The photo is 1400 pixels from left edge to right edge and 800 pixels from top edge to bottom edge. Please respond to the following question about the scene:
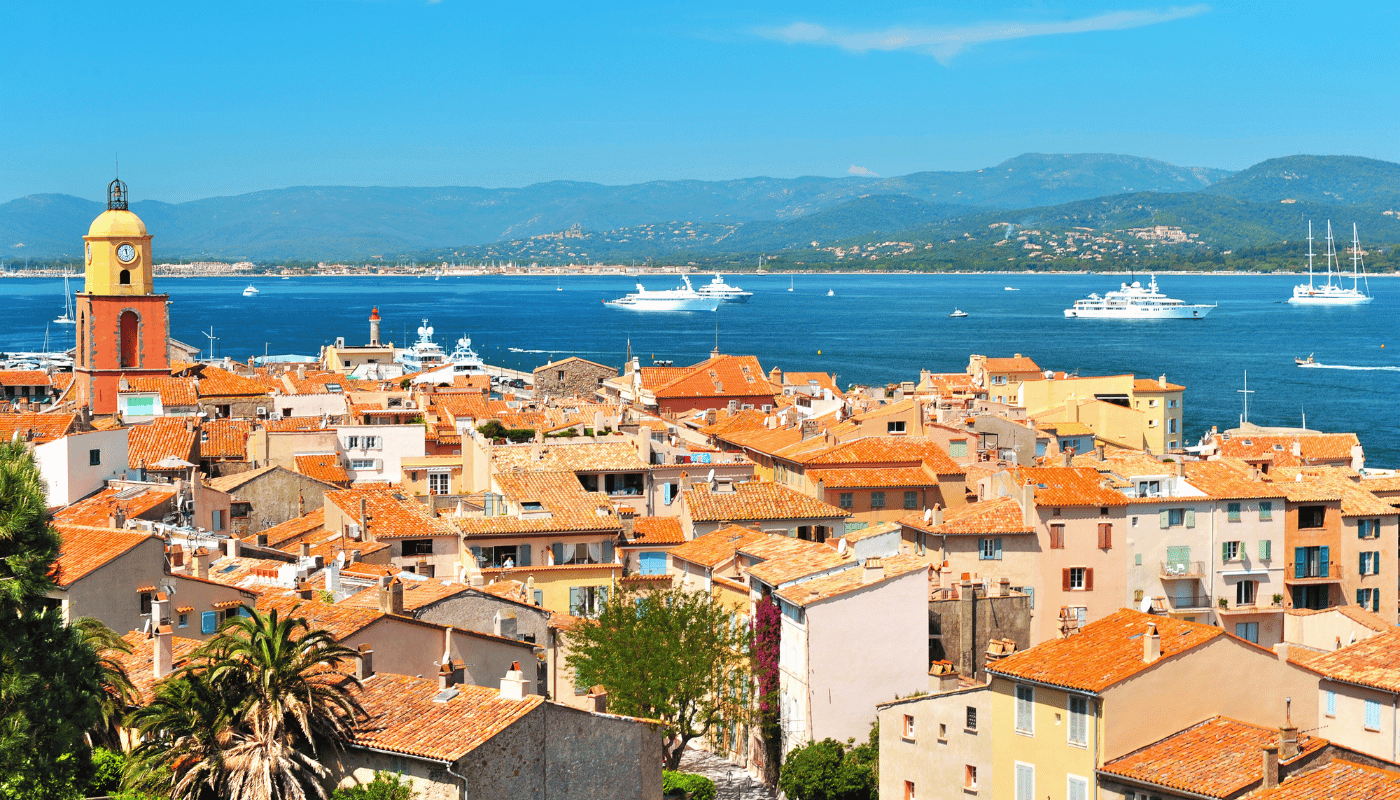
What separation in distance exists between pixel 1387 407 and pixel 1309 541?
77.5m

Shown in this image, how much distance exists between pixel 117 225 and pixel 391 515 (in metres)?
24.6

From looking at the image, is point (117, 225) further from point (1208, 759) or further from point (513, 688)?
point (1208, 759)

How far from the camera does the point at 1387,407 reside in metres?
108

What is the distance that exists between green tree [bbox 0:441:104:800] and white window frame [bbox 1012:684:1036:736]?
12286mm

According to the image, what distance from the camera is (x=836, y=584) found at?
27.1 m

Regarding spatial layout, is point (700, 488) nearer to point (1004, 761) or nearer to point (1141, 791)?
point (1004, 761)

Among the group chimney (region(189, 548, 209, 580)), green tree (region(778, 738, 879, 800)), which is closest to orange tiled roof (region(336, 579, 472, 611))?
chimney (region(189, 548, 209, 580))

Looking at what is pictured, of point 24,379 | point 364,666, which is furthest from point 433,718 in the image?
point 24,379

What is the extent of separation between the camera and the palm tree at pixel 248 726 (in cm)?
1612

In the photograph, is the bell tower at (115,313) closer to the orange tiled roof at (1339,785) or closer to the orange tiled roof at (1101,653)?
the orange tiled roof at (1101,653)

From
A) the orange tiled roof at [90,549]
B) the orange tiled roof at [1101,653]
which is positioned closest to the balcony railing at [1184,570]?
the orange tiled roof at [1101,653]

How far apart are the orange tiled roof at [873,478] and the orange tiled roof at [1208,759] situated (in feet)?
59.2

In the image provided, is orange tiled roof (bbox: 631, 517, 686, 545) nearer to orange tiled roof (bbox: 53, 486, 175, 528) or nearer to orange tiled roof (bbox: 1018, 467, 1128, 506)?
orange tiled roof (bbox: 1018, 467, 1128, 506)

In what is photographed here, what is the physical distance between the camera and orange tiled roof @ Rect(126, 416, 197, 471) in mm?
37469
